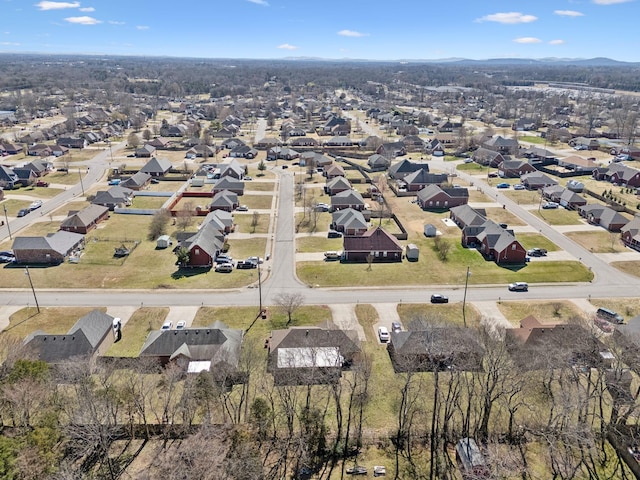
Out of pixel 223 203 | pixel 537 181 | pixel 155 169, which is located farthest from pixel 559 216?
pixel 155 169

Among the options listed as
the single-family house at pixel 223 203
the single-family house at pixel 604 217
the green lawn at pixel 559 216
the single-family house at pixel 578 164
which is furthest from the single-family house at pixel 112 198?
the single-family house at pixel 578 164

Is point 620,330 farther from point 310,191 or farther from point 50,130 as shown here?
point 50,130

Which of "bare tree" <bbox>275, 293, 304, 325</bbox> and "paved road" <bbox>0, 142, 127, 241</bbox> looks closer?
"bare tree" <bbox>275, 293, 304, 325</bbox>

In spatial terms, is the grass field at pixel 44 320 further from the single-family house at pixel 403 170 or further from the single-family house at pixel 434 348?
the single-family house at pixel 403 170

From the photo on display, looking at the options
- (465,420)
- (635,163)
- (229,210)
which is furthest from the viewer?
(635,163)

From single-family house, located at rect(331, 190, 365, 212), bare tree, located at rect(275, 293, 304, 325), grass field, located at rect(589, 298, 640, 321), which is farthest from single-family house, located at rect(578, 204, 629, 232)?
bare tree, located at rect(275, 293, 304, 325)

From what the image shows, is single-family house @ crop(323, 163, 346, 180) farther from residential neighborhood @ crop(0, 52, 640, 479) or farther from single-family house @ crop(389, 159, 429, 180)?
single-family house @ crop(389, 159, 429, 180)

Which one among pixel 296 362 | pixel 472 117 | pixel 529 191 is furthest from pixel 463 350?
pixel 472 117
